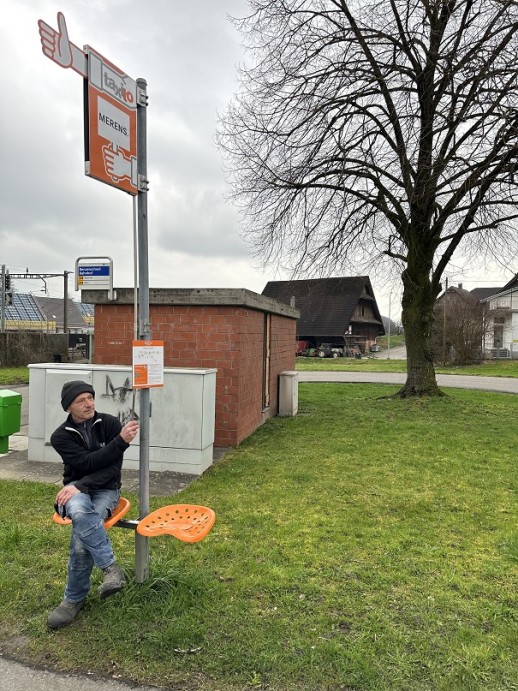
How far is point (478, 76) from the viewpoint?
8.86 m

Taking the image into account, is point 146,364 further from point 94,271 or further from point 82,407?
point 94,271

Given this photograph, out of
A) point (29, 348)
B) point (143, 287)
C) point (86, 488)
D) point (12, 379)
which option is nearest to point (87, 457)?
point (86, 488)

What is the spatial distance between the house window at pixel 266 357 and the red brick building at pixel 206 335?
855mm

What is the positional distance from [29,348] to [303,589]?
84.3ft

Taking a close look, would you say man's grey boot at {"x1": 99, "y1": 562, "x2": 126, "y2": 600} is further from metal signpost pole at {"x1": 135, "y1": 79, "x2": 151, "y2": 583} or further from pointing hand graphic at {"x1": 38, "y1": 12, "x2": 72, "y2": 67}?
pointing hand graphic at {"x1": 38, "y1": 12, "x2": 72, "y2": 67}

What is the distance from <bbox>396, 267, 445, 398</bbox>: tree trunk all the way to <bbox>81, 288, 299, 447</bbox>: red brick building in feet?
19.7

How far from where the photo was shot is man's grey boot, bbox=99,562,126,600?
2.96m

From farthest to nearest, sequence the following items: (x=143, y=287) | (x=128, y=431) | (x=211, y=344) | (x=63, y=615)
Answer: (x=211, y=344) → (x=143, y=287) → (x=128, y=431) → (x=63, y=615)

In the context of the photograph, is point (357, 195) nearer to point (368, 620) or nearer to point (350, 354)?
point (368, 620)

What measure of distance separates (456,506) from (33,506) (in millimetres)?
4078

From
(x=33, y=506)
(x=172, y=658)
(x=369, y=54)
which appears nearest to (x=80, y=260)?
(x=33, y=506)

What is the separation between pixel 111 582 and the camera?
2967 mm

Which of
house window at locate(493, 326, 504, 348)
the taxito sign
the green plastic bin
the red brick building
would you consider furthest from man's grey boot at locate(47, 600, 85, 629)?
house window at locate(493, 326, 504, 348)

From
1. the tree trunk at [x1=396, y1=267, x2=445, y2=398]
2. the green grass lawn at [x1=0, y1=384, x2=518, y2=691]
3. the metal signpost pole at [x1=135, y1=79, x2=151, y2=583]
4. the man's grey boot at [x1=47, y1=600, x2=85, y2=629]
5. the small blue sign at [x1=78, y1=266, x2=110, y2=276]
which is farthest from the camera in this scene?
the tree trunk at [x1=396, y1=267, x2=445, y2=398]
